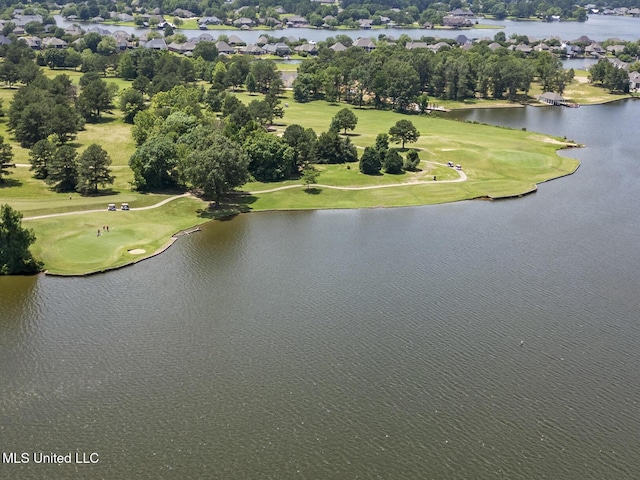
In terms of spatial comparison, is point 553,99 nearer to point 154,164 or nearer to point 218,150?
point 218,150

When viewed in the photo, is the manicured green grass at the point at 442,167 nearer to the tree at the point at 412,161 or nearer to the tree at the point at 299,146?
the tree at the point at 412,161

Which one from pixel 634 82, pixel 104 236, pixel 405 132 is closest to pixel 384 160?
pixel 405 132

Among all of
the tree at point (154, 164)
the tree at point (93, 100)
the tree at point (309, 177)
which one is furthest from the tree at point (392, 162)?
the tree at point (93, 100)

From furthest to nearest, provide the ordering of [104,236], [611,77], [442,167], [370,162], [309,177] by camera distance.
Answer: [611,77]
[442,167]
[370,162]
[309,177]
[104,236]

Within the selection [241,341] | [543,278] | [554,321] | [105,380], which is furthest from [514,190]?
[105,380]

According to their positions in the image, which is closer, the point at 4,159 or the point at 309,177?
the point at 4,159

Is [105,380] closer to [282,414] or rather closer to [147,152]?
[282,414]
